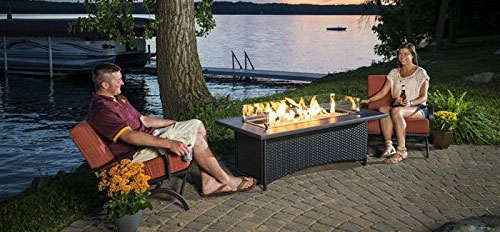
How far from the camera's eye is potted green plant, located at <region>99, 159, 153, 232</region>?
208 inches

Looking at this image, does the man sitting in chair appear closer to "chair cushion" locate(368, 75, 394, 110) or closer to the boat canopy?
"chair cushion" locate(368, 75, 394, 110)

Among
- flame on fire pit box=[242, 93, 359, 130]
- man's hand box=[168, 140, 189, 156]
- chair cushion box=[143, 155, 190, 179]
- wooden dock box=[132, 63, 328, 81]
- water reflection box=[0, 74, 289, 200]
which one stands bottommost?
water reflection box=[0, 74, 289, 200]

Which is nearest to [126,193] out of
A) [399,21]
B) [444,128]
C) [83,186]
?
[83,186]

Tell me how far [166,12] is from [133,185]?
Answer: 6.08 meters

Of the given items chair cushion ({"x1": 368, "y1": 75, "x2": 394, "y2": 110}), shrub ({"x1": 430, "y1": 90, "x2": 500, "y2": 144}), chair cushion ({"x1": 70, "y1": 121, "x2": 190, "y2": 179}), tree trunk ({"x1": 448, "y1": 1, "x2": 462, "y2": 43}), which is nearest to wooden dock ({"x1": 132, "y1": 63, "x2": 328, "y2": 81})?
tree trunk ({"x1": 448, "y1": 1, "x2": 462, "y2": 43})

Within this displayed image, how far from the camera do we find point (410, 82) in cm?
839

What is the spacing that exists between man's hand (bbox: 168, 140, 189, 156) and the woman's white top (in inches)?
151

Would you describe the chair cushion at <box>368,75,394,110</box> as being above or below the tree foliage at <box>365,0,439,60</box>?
below

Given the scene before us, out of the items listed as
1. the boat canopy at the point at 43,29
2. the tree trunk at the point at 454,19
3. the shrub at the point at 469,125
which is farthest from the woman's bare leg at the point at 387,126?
the boat canopy at the point at 43,29

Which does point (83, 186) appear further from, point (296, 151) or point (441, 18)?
point (441, 18)

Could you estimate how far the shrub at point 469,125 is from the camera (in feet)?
29.8

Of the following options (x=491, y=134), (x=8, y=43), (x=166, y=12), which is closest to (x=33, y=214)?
(x=166, y=12)

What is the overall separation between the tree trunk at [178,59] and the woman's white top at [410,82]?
13.3ft

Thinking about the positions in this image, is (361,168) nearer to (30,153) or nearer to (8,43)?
(30,153)
